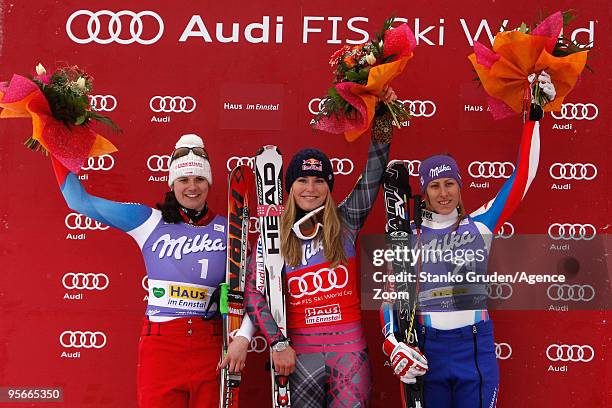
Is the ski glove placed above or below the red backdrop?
below

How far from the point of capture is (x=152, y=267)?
3486mm

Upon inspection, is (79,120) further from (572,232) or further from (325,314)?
(572,232)

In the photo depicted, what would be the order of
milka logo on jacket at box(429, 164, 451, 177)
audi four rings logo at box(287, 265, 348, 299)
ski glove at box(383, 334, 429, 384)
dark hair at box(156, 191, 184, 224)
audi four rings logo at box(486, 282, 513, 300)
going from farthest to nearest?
audi four rings logo at box(486, 282, 513, 300)
dark hair at box(156, 191, 184, 224)
milka logo on jacket at box(429, 164, 451, 177)
audi four rings logo at box(287, 265, 348, 299)
ski glove at box(383, 334, 429, 384)

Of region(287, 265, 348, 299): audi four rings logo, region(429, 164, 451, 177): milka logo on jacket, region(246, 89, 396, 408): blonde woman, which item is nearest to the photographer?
region(246, 89, 396, 408): blonde woman

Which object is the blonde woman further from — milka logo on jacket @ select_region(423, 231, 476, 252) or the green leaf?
the green leaf

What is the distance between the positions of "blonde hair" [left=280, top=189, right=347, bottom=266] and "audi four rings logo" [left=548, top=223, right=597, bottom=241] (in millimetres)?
1542

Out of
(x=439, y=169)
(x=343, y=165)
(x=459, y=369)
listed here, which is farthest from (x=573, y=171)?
(x=459, y=369)

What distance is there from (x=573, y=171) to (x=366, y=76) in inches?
68.3

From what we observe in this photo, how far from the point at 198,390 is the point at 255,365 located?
32.0 inches

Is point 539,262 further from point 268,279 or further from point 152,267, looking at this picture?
point 152,267

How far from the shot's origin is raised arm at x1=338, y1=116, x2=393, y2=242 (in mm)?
3354

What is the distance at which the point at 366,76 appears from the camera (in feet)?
10.6

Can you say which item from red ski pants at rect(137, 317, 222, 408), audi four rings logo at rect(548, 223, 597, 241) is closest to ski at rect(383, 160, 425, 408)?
red ski pants at rect(137, 317, 222, 408)

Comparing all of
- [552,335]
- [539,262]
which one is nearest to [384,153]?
[539,262]
